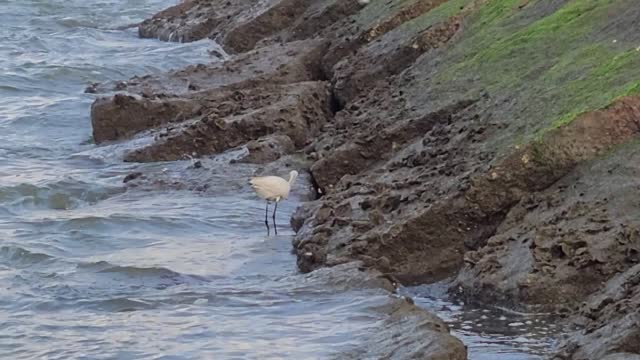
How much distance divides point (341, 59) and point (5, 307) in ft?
19.9

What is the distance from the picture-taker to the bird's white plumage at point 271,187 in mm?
9820

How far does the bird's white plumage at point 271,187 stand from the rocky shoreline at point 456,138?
263 millimetres

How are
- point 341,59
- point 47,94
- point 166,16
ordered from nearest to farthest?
point 341,59
point 47,94
point 166,16

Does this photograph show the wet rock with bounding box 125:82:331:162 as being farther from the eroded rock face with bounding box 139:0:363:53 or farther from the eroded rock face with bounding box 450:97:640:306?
the eroded rock face with bounding box 450:97:640:306

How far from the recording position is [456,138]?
9.10 meters

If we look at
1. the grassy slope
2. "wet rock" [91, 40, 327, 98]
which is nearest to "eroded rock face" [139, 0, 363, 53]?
"wet rock" [91, 40, 327, 98]

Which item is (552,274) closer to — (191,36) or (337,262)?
(337,262)

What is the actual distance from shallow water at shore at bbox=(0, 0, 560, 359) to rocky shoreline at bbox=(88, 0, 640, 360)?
376mm

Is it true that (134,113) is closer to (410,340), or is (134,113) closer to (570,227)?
(570,227)

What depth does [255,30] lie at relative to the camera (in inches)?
693

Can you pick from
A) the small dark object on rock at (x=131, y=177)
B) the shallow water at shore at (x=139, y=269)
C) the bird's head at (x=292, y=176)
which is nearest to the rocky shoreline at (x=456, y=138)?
the bird's head at (x=292, y=176)

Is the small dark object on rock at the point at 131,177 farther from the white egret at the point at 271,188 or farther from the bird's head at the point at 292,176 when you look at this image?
the white egret at the point at 271,188

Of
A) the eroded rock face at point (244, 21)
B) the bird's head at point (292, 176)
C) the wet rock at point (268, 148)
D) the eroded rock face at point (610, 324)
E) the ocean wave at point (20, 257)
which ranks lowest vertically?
the eroded rock face at point (610, 324)

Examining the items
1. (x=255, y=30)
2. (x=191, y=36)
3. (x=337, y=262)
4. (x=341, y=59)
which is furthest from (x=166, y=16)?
(x=337, y=262)
